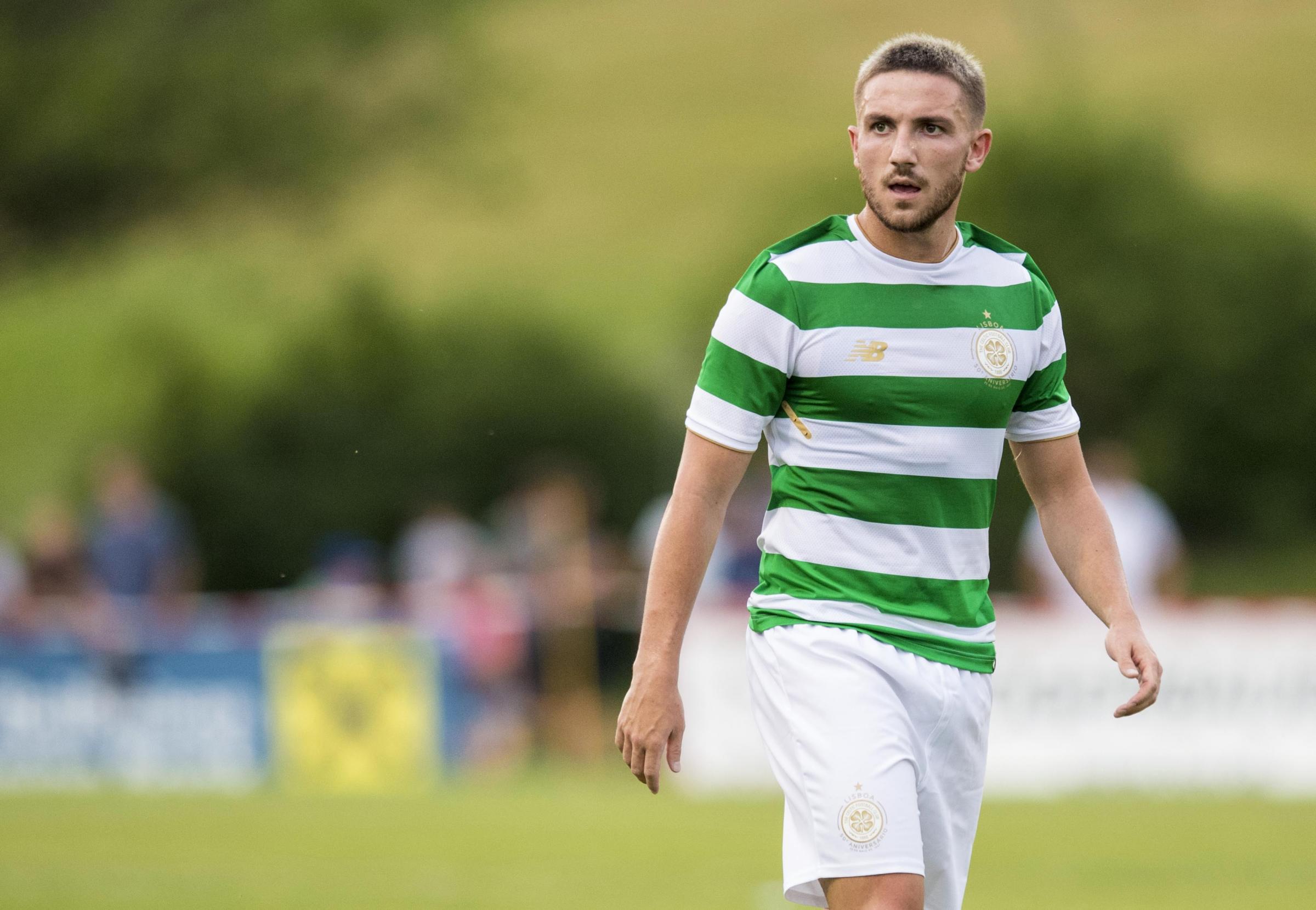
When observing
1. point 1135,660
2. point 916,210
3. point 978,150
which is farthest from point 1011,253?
point 1135,660

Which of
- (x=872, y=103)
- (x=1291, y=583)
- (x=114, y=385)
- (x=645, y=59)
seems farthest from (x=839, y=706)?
(x=645, y=59)

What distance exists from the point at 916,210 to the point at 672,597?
996 mm

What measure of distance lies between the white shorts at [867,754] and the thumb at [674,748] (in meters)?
0.27

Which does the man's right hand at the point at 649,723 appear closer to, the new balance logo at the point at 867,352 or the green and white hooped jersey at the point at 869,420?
the green and white hooped jersey at the point at 869,420

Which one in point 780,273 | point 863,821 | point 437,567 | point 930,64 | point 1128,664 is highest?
point 930,64

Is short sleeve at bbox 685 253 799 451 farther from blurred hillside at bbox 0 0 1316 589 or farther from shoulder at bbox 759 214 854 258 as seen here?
blurred hillside at bbox 0 0 1316 589

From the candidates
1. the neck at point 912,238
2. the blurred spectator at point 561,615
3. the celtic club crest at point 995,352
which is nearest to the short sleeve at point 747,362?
the neck at point 912,238

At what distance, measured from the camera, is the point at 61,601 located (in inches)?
667

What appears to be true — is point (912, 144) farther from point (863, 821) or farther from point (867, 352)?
point (863, 821)

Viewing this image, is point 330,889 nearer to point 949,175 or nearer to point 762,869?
point 762,869

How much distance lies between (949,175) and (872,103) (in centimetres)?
23

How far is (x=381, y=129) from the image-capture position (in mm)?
49781

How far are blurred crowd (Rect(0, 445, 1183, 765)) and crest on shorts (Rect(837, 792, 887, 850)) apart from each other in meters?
10.1

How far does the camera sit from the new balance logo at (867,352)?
4379 millimetres
